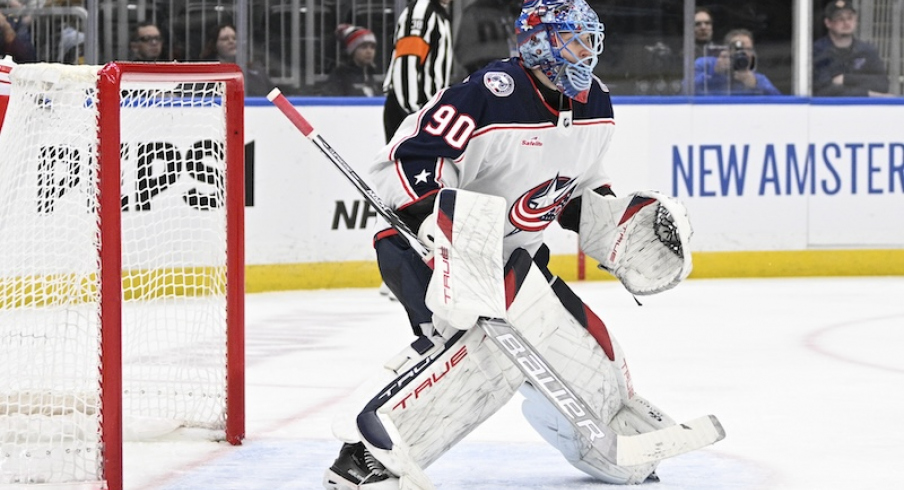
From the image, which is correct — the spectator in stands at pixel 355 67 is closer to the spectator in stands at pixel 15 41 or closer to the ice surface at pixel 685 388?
the ice surface at pixel 685 388

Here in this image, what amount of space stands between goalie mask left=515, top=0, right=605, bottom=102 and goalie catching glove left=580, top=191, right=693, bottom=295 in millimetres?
256

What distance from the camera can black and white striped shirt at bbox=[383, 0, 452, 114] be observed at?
16.5ft

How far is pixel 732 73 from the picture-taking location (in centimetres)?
624

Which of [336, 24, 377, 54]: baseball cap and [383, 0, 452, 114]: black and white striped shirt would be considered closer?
[383, 0, 452, 114]: black and white striped shirt

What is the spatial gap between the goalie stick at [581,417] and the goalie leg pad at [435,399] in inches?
1.9

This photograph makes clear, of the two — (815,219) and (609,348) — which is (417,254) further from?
(815,219)

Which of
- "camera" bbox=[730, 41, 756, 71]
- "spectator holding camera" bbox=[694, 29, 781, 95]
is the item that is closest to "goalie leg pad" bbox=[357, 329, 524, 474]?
"spectator holding camera" bbox=[694, 29, 781, 95]

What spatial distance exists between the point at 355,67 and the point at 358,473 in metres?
3.79

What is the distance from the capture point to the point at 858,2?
6336 mm

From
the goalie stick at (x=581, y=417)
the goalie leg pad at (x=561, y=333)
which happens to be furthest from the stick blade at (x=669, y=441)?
the goalie leg pad at (x=561, y=333)

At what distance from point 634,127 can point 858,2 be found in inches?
47.6

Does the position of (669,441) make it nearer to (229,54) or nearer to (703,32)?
(229,54)

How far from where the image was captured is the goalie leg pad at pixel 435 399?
2217 mm

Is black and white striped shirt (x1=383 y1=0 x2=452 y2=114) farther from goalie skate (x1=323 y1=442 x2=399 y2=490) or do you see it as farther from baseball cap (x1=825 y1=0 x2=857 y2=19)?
goalie skate (x1=323 y1=442 x2=399 y2=490)
